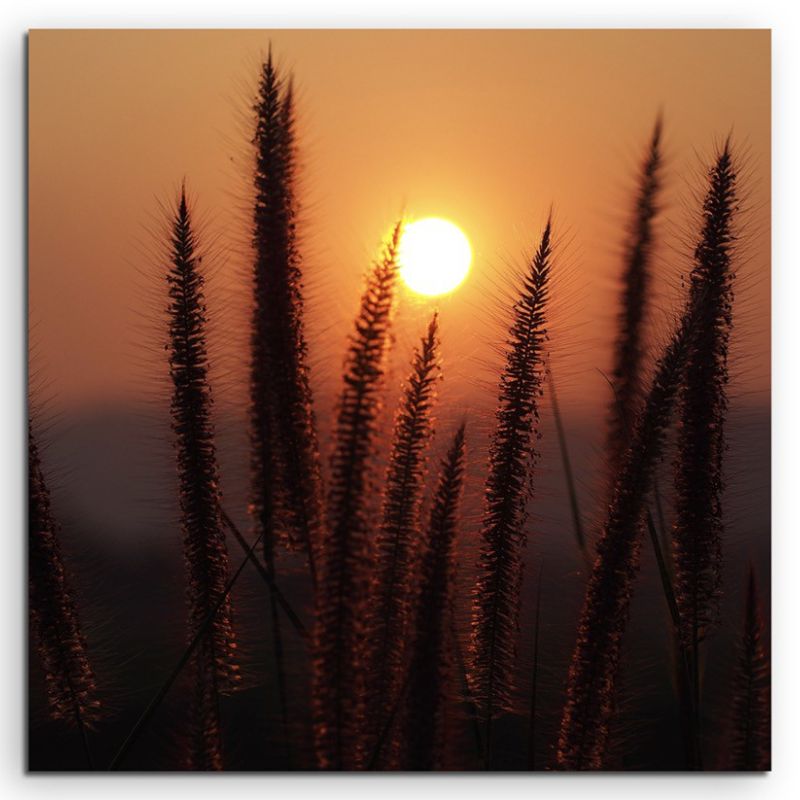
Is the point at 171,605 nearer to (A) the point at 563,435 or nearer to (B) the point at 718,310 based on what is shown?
(A) the point at 563,435

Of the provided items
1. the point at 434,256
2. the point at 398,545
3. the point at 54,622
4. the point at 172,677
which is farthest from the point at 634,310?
the point at 54,622


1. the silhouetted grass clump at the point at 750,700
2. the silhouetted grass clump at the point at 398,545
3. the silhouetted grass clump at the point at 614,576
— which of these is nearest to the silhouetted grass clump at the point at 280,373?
the silhouetted grass clump at the point at 398,545

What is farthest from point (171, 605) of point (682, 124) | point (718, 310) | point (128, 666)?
→ point (682, 124)

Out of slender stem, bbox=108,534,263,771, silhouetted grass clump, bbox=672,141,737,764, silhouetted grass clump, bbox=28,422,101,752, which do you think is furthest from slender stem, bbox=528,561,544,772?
silhouetted grass clump, bbox=28,422,101,752

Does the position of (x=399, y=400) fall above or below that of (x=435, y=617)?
above

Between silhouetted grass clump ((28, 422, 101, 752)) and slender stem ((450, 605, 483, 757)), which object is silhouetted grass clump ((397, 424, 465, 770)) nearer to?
slender stem ((450, 605, 483, 757))

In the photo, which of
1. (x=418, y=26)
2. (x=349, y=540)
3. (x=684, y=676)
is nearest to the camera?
(x=349, y=540)

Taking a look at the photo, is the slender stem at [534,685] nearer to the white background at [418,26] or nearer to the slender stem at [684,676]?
the white background at [418,26]

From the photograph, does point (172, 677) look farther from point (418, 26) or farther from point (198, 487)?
point (418, 26)
